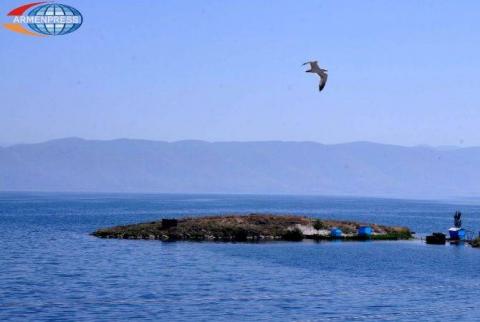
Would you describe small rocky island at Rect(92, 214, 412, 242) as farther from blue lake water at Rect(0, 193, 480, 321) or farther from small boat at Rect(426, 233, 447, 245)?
small boat at Rect(426, 233, 447, 245)

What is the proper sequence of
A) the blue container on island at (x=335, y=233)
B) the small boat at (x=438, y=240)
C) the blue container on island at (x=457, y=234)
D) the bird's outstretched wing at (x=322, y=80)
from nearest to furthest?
the bird's outstretched wing at (x=322, y=80) → the small boat at (x=438, y=240) → the blue container on island at (x=335, y=233) → the blue container on island at (x=457, y=234)

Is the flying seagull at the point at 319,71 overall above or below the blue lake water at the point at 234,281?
above

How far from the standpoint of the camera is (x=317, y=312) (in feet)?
192

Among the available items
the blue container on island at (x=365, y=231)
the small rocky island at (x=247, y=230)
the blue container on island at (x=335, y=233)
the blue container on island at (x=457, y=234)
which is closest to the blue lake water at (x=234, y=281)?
the small rocky island at (x=247, y=230)

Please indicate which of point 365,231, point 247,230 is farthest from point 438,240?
point 247,230

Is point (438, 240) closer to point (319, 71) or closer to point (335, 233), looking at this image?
point (335, 233)

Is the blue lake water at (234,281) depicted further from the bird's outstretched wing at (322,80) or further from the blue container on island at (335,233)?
the bird's outstretched wing at (322,80)

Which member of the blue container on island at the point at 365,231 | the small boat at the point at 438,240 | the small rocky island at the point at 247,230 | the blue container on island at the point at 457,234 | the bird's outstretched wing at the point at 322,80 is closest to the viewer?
the bird's outstretched wing at the point at 322,80

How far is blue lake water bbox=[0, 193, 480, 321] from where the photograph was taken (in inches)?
2304

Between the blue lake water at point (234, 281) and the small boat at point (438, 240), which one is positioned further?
the small boat at point (438, 240)

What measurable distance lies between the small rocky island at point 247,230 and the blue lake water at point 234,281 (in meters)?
5.64

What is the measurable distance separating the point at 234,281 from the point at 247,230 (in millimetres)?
47655

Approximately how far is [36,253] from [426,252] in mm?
49916

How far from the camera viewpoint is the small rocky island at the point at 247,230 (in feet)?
393
